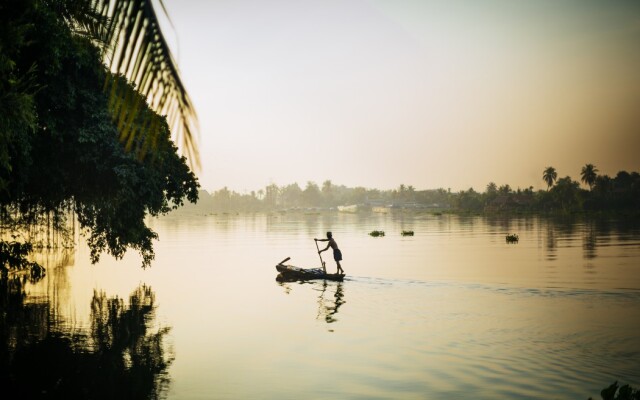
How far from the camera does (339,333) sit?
20625 millimetres

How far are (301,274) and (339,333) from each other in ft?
42.5

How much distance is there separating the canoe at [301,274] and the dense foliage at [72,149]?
7590 mm

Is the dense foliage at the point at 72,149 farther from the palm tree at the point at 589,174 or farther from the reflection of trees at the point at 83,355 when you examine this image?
the palm tree at the point at 589,174

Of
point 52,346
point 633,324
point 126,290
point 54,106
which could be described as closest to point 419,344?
point 633,324

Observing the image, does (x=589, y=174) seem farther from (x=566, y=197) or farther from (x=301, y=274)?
(x=301, y=274)

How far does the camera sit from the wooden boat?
3266 cm

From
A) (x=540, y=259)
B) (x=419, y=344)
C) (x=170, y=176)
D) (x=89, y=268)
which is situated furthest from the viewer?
(x=540, y=259)

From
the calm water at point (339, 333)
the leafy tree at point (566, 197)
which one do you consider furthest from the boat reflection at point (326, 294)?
the leafy tree at point (566, 197)

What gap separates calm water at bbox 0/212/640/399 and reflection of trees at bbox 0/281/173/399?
7 centimetres

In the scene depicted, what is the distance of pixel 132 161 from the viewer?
24594 millimetres

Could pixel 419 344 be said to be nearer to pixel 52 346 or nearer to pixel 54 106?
pixel 52 346

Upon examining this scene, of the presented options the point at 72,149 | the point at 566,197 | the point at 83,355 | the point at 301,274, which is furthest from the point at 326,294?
the point at 566,197

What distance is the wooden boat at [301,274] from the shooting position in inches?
1286

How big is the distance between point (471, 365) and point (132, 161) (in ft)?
53.9
